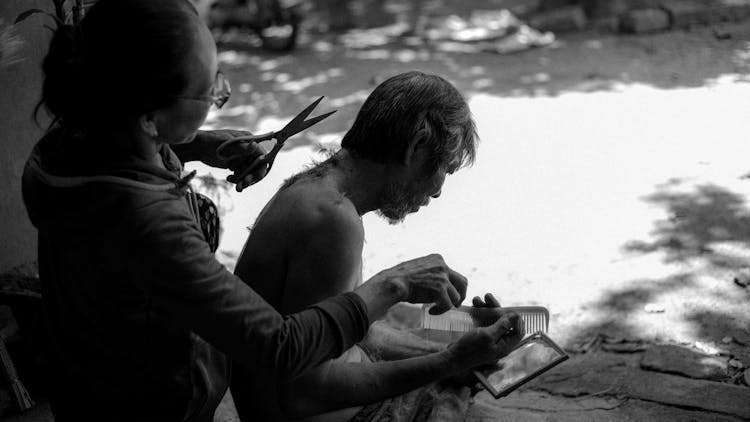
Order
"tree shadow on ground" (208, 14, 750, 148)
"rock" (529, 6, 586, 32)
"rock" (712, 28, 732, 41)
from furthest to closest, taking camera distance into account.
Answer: "rock" (529, 6, 586, 32), "rock" (712, 28, 732, 41), "tree shadow on ground" (208, 14, 750, 148)

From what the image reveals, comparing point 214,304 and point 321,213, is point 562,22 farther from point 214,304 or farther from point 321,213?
point 214,304

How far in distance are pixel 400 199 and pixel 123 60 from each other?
998 millimetres

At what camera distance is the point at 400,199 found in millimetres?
2219

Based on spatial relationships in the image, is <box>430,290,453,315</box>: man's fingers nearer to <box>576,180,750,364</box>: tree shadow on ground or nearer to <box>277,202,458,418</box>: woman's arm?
<box>277,202,458,418</box>: woman's arm

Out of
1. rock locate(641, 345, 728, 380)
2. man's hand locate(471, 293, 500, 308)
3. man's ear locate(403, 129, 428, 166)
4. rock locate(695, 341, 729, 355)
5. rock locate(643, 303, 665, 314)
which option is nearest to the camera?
man's ear locate(403, 129, 428, 166)

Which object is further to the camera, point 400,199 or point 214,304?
point 400,199

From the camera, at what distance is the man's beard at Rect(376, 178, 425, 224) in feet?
7.21

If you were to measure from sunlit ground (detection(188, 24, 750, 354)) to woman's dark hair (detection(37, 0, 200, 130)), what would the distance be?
4.17ft

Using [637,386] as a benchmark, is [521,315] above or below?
above

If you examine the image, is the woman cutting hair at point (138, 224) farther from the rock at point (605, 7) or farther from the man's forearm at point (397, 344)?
the rock at point (605, 7)

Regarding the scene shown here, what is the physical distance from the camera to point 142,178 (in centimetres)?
150

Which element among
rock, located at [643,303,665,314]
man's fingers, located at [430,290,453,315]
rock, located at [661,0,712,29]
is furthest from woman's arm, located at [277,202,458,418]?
rock, located at [661,0,712,29]

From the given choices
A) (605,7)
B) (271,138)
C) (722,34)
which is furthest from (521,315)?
(605,7)

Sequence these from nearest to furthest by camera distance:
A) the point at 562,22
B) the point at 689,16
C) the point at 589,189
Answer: the point at 589,189 < the point at 689,16 < the point at 562,22
